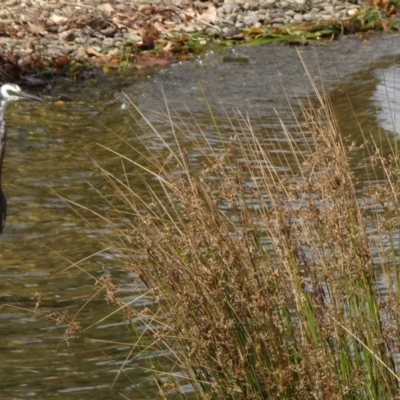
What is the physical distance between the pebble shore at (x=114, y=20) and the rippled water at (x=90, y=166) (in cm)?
65

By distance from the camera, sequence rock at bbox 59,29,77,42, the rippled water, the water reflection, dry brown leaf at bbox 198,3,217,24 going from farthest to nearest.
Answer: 1. dry brown leaf at bbox 198,3,217,24
2. rock at bbox 59,29,77,42
3. the water reflection
4. the rippled water

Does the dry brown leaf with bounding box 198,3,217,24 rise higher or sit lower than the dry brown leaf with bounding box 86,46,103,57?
lower

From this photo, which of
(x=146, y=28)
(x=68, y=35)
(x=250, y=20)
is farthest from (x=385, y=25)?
(x=68, y=35)

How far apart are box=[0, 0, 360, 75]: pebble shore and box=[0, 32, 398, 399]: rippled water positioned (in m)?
0.65

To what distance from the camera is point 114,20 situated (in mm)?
12477

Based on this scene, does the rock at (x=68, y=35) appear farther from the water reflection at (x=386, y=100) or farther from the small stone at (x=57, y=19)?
the water reflection at (x=386, y=100)

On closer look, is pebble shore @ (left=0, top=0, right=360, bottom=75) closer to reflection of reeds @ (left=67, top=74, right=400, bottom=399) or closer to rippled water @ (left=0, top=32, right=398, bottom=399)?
rippled water @ (left=0, top=32, right=398, bottom=399)

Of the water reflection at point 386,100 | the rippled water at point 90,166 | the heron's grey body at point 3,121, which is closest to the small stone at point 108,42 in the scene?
the rippled water at point 90,166

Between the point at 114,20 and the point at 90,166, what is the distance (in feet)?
15.6

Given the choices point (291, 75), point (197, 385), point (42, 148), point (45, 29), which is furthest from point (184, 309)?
point (45, 29)

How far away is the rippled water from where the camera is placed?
4824mm

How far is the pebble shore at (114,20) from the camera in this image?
11.4 metres

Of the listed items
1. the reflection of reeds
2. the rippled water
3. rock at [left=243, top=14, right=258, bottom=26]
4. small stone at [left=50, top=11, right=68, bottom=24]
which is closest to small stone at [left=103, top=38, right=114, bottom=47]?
small stone at [left=50, top=11, right=68, bottom=24]

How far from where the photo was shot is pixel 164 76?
11094 millimetres
